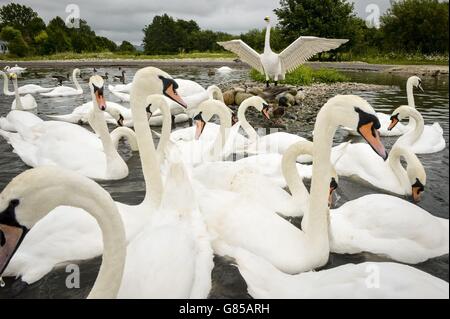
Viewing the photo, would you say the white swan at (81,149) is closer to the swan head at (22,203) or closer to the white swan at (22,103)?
the swan head at (22,203)

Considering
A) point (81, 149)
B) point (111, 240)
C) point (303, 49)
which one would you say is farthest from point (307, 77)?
point (111, 240)

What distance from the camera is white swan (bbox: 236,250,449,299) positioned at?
2.10 meters

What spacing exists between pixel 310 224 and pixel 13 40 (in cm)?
1371

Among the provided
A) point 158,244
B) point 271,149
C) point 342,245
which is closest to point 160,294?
point 158,244

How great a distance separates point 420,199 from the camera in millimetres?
5047

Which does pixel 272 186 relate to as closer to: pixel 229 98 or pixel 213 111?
pixel 213 111

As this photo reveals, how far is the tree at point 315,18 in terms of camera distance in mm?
34156

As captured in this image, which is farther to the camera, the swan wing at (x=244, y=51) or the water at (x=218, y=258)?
the swan wing at (x=244, y=51)

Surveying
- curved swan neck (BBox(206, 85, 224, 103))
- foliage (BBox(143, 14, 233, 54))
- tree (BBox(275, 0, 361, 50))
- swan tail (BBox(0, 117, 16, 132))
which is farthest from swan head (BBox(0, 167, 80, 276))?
foliage (BBox(143, 14, 233, 54))

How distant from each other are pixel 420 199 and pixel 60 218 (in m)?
4.38

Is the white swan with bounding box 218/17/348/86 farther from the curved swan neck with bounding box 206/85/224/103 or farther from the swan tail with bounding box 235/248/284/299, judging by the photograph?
the swan tail with bounding box 235/248/284/299

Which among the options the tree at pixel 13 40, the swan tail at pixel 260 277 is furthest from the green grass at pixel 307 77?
the swan tail at pixel 260 277

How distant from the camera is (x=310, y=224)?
315 cm

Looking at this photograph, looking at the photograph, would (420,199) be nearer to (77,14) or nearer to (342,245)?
(342,245)
